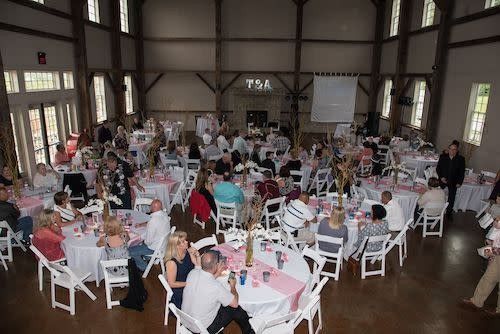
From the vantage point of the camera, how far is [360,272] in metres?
6.01

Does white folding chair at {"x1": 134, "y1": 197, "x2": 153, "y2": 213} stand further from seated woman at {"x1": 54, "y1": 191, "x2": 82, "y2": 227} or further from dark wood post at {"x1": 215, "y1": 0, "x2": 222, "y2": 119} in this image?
dark wood post at {"x1": 215, "y1": 0, "x2": 222, "y2": 119}

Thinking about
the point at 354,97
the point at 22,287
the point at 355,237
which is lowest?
the point at 22,287

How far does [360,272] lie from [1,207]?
18.9 ft

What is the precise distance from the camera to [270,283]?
13.7ft

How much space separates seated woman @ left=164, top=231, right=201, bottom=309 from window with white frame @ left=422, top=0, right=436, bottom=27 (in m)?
13.0

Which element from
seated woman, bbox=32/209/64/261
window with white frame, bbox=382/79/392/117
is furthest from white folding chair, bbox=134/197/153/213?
window with white frame, bbox=382/79/392/117

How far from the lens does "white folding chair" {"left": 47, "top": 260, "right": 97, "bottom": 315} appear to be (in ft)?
15.3


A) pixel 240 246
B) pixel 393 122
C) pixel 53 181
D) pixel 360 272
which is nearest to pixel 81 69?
pixel 53 181

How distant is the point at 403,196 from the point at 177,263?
4.96 m

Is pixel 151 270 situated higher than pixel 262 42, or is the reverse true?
pixel 262 42

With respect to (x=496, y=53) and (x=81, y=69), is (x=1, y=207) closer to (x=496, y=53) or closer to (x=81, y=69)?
(x=81, y=69)

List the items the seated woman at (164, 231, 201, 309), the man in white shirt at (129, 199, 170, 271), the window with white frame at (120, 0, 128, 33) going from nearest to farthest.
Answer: the seated woman at (164, 231, 201, 309)
the man in white shirt at (129, 199, 170, 271)
the window with white frame at (120, 0, 128, 33)

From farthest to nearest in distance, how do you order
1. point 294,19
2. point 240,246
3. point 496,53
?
point 294,19 < point 496,53 < point 240,246

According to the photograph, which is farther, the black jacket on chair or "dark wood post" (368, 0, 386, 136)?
"dark wood post" (368, 0, 386, 136)
